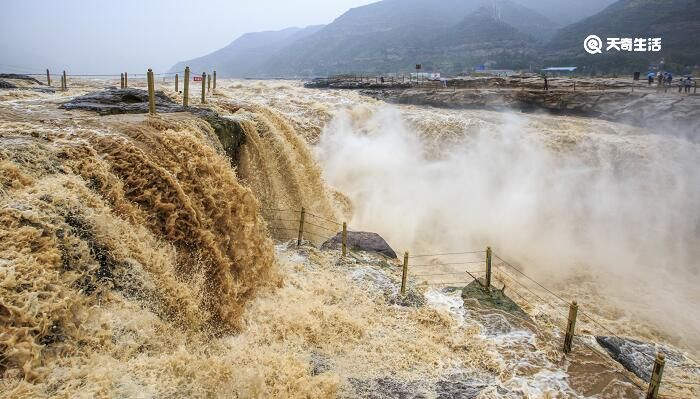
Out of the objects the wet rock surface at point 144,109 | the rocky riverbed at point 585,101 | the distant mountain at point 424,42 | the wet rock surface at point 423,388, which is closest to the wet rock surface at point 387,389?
the wet rock surface at point 423,388

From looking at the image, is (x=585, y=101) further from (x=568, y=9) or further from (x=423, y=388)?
(x=568, y=9)

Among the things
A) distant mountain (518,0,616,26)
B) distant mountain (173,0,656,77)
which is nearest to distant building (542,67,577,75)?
distant mountain (173,0,656,77)

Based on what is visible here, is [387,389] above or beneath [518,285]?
above

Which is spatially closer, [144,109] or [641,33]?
[144,109]

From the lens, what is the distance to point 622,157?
16.4 m

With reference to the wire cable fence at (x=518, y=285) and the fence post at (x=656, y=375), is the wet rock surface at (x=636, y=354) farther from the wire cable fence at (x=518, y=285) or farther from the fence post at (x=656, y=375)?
the fence post at (x=656, y=375)

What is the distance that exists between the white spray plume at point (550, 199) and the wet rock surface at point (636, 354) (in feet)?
5.84

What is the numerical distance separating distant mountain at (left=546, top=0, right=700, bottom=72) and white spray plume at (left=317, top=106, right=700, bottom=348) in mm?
38092

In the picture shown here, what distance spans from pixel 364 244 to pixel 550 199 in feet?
27.4

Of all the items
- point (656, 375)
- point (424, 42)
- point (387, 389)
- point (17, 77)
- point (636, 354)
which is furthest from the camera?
point (424, 42)

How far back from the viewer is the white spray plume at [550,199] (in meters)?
12.0

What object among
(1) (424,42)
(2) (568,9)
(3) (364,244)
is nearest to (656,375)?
(3) (364,244)

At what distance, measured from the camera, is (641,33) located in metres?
63.7

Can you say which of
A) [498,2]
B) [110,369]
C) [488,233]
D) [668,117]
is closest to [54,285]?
[110,369]
